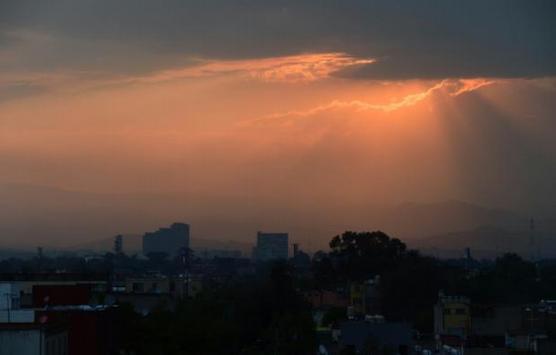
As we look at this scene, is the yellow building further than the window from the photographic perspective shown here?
No

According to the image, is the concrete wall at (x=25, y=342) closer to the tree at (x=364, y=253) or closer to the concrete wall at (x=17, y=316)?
the concrete wall at (x=17, y=316)

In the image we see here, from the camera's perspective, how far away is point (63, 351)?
40.5 m

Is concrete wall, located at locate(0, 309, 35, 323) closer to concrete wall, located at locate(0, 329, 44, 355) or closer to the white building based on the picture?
the white building

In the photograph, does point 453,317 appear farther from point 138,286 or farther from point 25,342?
point 25,342

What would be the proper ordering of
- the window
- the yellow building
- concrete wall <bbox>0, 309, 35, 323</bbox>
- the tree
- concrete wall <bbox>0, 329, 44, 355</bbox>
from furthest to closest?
1. the tree
2. the window
3. the yellow building
4. concrete wall <bbox>0, 309, 35, 323</bbox>
5. concrete wall <bbox>0, 329, 44, 355</bbox>

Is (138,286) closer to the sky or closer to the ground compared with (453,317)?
closer to the sky

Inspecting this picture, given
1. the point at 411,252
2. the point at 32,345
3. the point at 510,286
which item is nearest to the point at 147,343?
the point at 32,345

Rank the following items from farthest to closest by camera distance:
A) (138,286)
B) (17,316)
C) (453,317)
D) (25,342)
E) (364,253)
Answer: (364,253), (138,286), (453,317), (17,316), (25,342)

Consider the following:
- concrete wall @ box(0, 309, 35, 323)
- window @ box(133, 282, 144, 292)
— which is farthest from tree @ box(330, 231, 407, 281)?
concrete wall @ box(0, 309, 35, 323)

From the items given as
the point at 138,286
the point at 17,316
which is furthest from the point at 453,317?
the point at 17,316

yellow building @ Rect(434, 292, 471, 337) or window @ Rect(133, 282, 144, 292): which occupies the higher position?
window @ Rect(133, 282, 144, 292)

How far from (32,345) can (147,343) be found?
42.8ft

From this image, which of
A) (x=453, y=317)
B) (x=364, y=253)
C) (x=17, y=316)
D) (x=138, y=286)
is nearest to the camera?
(x=17, y=316)

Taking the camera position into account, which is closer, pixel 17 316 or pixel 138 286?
pixel 17 316
